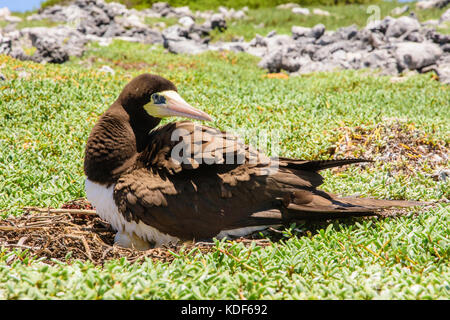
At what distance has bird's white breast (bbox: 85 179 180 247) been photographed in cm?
402

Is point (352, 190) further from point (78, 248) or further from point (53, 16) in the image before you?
point (53, 16)

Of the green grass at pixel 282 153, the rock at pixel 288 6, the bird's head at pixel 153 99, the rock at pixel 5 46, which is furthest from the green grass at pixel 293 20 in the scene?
the bird's head at pixel 153 99

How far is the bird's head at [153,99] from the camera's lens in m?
4.34

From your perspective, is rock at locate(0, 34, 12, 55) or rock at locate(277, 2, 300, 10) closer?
rock at locate(0, 34, 12, 55)

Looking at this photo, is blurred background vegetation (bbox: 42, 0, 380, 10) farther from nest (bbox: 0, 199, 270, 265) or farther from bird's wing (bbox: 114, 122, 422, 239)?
bird's wing (bbox: 114, 122, 422, 239)

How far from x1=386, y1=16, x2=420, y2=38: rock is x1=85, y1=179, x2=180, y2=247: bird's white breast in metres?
19.5

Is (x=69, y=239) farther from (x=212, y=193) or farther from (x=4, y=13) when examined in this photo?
(x=4, y=13)

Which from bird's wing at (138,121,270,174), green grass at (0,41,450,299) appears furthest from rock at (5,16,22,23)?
bird's wing at (138,121,270,174)

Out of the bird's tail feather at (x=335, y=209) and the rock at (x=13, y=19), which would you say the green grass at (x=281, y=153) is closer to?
the bird's tail feather at (x=335, y=209)

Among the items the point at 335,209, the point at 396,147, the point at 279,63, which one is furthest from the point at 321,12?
the point at 335,209

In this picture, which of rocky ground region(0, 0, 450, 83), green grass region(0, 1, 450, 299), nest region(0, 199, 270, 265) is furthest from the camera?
rocky ground region(0, 0, 450, 83)

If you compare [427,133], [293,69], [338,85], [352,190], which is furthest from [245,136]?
[293,69]

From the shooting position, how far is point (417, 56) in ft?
49.9
